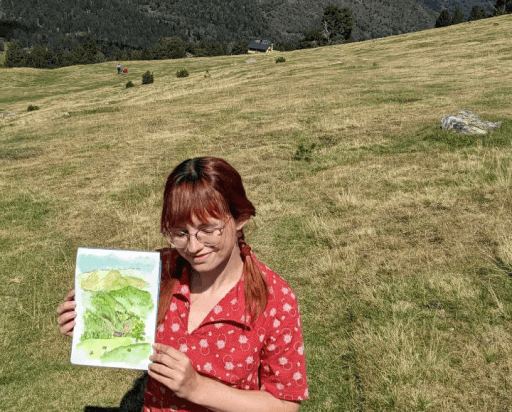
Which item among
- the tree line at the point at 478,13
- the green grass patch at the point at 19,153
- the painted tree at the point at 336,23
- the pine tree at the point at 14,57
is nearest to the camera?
the green grass patch at the point at 19,153

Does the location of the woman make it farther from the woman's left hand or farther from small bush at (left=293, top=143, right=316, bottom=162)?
small bush at (left=293, top=143, right=316, bottom=162)

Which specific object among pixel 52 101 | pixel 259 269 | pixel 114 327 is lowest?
pixel 52 101

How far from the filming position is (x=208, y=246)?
257 cm

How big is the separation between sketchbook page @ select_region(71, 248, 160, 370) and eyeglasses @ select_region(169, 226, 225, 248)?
16 centimetres

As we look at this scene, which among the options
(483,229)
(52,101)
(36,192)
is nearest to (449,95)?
(483,229)

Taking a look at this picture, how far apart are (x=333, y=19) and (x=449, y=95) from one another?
112m

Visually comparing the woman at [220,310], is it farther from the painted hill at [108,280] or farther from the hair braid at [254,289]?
the painted hill at [108,280]

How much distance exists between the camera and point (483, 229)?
8.77m

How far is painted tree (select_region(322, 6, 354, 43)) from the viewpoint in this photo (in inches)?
4788

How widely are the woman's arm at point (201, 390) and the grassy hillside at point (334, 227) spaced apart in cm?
334

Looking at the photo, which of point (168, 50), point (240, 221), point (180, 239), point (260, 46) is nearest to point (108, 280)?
point (180, 239)

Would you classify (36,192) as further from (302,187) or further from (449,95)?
(449,95)

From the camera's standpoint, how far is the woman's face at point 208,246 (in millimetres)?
2539

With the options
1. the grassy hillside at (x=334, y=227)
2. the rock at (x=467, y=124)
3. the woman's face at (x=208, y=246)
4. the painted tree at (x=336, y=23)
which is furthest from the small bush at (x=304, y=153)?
the painted tree at (x=336, y=23)
